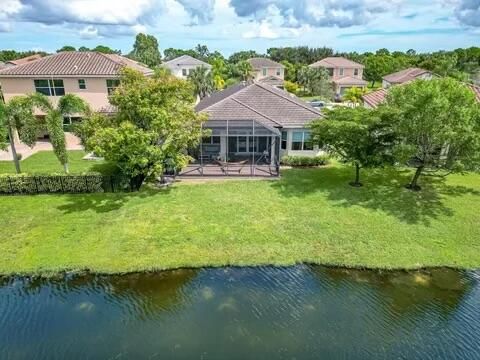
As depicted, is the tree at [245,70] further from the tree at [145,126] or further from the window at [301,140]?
the tree at [145,126]

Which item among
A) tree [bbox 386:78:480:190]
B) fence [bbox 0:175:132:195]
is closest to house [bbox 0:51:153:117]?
fence [bbox 0:175:132:195]

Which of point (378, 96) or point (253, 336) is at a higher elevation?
point (378, 96)

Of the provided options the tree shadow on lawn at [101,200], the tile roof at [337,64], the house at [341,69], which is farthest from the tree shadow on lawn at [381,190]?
the tile roof at [337,64]

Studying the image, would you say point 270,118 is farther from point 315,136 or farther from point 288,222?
point 288,222

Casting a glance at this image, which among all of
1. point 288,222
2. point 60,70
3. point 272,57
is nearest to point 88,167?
point 60,70

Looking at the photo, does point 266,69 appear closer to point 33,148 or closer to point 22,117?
point 33,148

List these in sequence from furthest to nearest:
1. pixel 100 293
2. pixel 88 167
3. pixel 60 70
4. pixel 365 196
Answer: pixel 60 70
pixel 88 167
pixel 365 196
pixel 100 293
